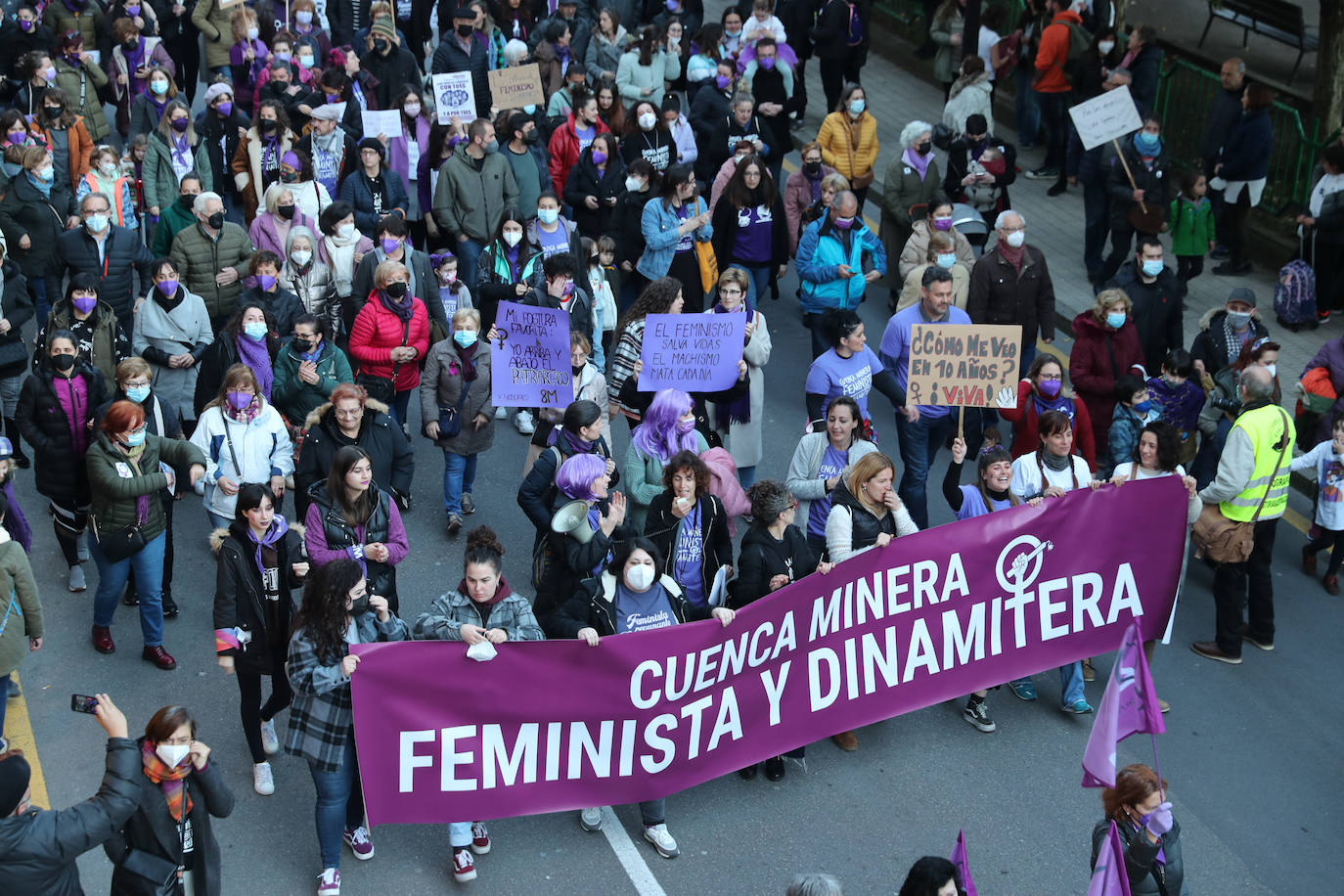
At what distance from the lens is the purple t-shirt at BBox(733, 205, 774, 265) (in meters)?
12.9

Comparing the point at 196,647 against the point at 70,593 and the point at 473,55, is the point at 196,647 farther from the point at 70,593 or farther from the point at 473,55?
the point at 473,55

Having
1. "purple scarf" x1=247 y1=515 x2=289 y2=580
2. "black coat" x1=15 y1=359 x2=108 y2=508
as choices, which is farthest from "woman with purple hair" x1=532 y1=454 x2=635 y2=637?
"black coat" x1=15 y1=359 x2=108 y2=508

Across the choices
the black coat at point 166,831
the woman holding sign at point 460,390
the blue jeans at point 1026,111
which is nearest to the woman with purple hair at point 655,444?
the woman holding sign at point 460,390

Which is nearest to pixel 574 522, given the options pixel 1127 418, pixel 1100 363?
pixel 1127 418

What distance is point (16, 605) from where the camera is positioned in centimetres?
815

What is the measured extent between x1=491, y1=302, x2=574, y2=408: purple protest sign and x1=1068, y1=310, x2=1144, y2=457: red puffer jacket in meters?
3.66

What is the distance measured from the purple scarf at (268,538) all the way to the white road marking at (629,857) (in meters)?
2.13

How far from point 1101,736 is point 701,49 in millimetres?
11696

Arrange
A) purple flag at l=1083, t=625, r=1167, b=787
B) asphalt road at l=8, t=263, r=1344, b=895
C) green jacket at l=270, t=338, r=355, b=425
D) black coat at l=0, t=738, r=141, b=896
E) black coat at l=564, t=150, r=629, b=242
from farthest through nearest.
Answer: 1. black coat at l=564, t=150, r=629, b=242
2. green jacket at l=270, t=338, r=355, b=425
3. asphalt road at l=8, t=263, r=1344, b=895
4. purple flag at l=1083, t=625, r=1167, b=787
5. black coat at l=0, t=738, r=141, b=896

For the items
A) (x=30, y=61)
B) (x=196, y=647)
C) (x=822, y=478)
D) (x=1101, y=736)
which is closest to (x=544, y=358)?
(x=822, y=478)

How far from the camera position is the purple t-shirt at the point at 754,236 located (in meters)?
12.9

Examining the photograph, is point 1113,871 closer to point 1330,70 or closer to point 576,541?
point 576,541

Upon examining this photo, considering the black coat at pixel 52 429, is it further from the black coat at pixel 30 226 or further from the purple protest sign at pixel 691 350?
the purple protest sign at pixel 691 350

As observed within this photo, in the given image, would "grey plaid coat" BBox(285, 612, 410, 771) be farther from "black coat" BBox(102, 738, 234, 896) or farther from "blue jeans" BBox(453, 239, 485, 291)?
"blue jeans" BBox(453, 239, 485, 291)
